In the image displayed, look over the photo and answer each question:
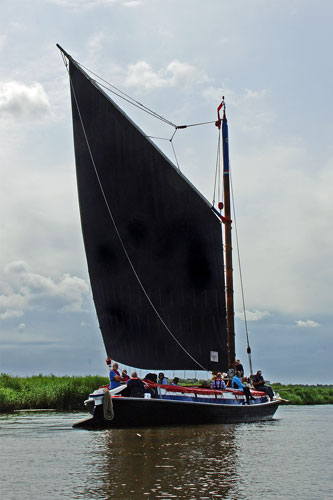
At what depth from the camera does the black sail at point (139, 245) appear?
27.4 m

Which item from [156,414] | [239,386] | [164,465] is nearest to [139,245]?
[156,414]

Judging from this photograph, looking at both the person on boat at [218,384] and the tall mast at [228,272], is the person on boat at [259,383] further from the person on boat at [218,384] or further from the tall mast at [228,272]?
the person on boat at [218,384]

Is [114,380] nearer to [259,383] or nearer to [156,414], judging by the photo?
[156,414]

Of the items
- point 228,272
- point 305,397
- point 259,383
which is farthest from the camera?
point 305,397

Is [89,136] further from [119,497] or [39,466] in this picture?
[119,497]

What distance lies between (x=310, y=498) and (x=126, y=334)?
16.5 m

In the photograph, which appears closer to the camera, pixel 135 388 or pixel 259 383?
pixel 135 388

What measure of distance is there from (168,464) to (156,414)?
30.6ft

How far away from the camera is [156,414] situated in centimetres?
2414

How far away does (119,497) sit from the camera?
11.1m

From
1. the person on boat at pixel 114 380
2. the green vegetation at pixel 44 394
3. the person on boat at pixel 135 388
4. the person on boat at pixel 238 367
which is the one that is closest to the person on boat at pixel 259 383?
the person on boat at pixel 238 367

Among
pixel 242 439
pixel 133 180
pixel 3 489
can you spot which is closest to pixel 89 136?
pixel 133 180

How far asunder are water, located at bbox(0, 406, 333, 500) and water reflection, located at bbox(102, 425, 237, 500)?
21 mm

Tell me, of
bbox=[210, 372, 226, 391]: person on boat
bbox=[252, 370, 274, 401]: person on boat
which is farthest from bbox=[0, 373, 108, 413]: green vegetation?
bbox=[210, 372, 226, 391]: person on boat
